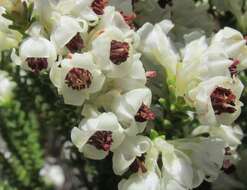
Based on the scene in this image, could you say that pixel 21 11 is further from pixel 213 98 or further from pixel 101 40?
pixel 213 98

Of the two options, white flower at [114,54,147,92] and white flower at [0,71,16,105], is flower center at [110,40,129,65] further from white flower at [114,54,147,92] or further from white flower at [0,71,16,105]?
white flower at [0,71,16,105]

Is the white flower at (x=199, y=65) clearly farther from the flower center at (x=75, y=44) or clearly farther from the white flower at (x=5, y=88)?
the white flower at (x=5, y=88)

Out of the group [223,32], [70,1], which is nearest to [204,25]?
[223,32]

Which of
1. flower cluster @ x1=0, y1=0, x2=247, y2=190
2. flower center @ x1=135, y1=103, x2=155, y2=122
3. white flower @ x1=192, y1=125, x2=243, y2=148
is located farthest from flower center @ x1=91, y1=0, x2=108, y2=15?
white flower @ x1=192, y1=125, x2=243, y2=148

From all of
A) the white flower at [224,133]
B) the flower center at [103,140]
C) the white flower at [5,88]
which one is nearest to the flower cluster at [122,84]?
the flower center at [103,140]

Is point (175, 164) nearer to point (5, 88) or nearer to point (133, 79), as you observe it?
point (133, 79)

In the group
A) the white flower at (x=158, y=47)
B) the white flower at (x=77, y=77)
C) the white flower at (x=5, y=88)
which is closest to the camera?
the white flower at (x=77, y=77)
